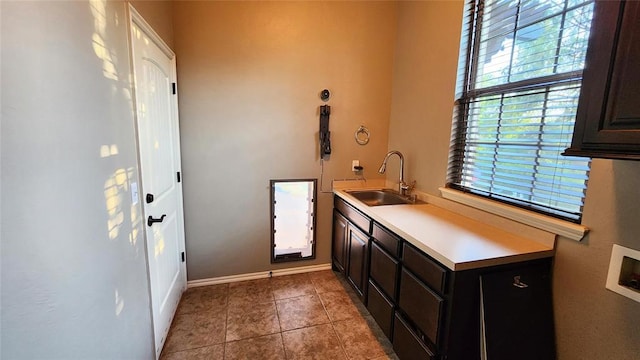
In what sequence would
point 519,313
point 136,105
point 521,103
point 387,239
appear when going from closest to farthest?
point 519,313
point 136,105
point 521,103
point 387,239

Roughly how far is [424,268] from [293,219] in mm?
1636

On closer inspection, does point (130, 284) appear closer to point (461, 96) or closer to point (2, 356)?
point (2, 356)

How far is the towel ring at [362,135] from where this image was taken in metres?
2.87

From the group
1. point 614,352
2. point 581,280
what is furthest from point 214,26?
point 614,352

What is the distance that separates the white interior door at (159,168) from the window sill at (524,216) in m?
2.09

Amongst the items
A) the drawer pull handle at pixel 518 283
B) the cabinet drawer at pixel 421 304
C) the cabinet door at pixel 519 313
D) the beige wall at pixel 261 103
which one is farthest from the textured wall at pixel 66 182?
the drawer pull handle at pixel 518 283

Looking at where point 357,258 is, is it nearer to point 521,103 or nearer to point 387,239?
point 387,239

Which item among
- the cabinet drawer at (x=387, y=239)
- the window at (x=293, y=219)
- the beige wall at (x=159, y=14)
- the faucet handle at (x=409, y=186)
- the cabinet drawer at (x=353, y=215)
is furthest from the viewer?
the window at (x=293, y=219)

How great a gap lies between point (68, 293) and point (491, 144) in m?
Result: 2.26

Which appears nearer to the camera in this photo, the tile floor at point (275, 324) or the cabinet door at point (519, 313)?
the cabinet door at point (519, 313)

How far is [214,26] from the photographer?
2.37 metres

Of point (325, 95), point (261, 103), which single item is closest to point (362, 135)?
point (325, 95)

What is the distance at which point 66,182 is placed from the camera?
886mm

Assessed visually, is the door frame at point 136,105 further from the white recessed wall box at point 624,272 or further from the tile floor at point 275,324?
the white recessed wall box at point 624,272
